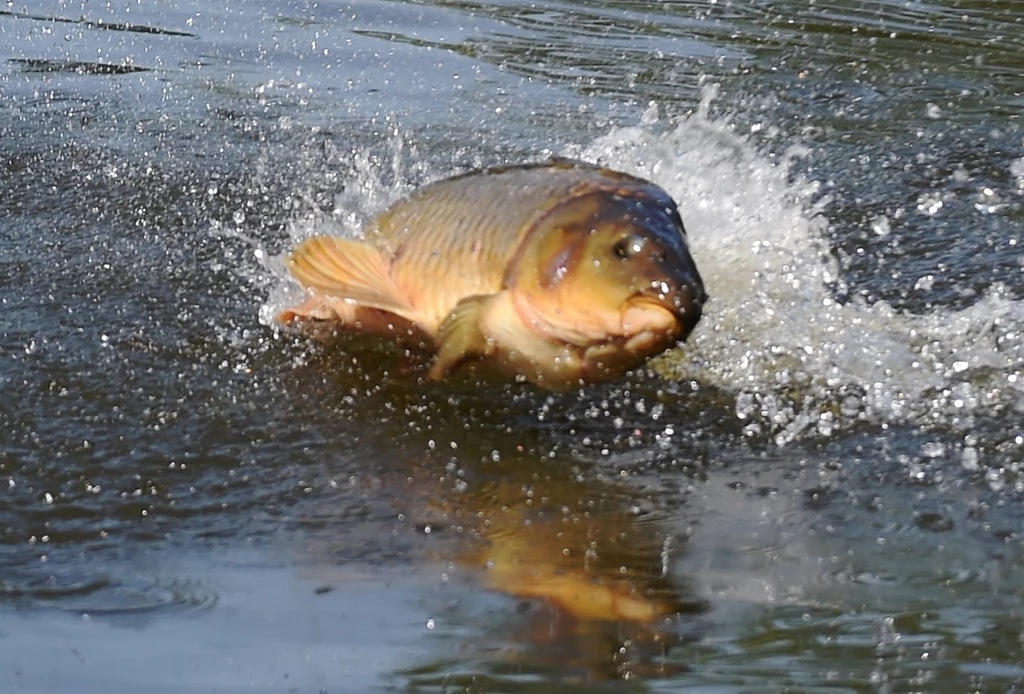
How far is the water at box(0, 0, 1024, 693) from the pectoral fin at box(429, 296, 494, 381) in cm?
27

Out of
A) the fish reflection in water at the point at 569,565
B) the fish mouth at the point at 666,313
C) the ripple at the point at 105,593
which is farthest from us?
the fish mouth at the point at 666,313

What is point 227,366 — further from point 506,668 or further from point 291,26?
point 291,26

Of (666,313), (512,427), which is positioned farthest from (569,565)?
(512,427)

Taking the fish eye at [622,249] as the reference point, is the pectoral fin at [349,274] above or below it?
below

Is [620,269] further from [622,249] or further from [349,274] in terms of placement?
[349,274]

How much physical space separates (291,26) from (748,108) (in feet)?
9.31

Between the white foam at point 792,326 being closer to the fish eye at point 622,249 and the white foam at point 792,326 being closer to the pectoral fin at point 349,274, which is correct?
the pectoral fin at point 349,274

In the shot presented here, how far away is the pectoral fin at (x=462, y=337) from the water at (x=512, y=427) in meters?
0.27

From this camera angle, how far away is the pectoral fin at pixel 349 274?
12.1 ft

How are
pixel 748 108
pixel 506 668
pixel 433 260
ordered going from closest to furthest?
Result: pixel 506 668, pixel 433 260, pixel 748 108

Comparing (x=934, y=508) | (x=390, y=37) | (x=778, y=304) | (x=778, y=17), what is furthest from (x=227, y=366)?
(x=778, y=17)

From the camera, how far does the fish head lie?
308 centimetres

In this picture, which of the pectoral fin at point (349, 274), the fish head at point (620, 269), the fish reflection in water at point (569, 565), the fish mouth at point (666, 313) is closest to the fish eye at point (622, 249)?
the fish head at point (620, 269)

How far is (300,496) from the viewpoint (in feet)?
→ 11.0
